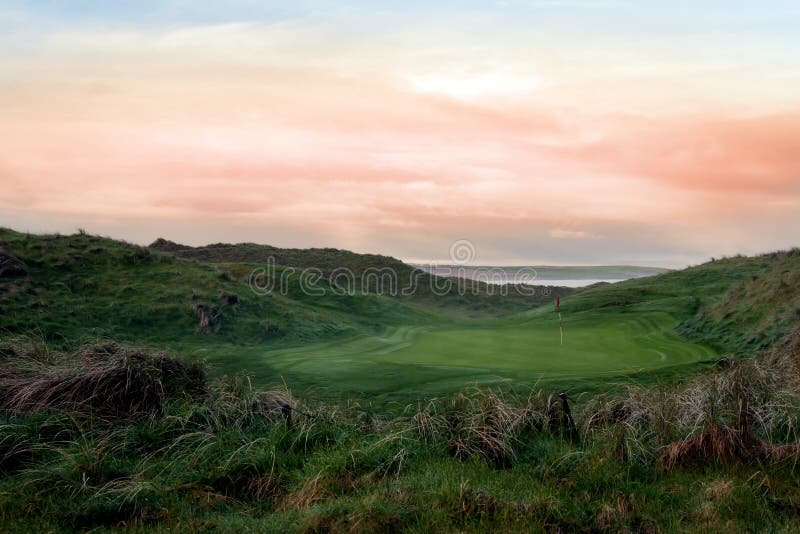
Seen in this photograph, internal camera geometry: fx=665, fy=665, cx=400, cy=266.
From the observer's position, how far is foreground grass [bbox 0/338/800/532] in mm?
6051

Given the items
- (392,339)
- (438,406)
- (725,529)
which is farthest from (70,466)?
(392,339)

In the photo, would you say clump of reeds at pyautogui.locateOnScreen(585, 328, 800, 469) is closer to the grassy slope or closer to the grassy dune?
the grassy dune

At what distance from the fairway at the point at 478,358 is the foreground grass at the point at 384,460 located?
3708mm

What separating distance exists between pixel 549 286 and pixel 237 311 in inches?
1940

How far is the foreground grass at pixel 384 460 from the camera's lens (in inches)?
238

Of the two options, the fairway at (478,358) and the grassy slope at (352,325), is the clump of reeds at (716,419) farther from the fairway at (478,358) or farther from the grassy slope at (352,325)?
the fairway at (478,358)

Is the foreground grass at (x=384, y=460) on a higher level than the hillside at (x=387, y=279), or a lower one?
lower

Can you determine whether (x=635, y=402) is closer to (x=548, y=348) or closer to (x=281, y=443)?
Result: (x=281, y=443)

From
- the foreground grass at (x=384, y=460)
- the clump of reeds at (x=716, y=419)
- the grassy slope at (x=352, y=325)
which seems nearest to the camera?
the foreground grass at (x=384, y=460)

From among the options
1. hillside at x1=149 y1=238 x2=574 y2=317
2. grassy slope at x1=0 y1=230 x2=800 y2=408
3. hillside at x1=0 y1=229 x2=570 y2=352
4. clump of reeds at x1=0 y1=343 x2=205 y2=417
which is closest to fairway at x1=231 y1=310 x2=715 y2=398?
grassy slope at x1=0 y1=230 x2=800 y2=408

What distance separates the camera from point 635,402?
9.08 metres

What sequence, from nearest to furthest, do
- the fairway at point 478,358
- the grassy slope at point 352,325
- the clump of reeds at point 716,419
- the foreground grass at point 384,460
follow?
the foreground grass at point 384,460, the clump of reeds at point 716,419, the fairway at point 478,358, the grassy slope at point 352,325

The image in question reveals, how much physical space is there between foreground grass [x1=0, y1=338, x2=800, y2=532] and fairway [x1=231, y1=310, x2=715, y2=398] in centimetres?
371

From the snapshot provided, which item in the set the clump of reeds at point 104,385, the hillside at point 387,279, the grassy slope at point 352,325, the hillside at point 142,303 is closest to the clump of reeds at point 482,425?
the grassy slope at point 352,325
